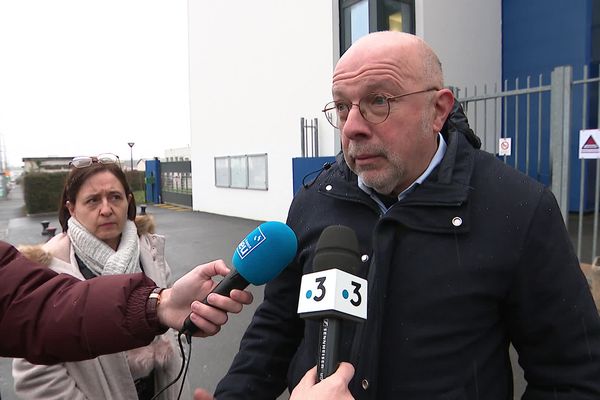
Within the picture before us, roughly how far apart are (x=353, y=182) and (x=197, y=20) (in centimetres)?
1495

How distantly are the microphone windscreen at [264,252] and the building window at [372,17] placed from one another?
8361 mm

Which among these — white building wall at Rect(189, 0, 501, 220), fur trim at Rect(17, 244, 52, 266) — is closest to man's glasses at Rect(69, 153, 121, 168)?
fur trim at Rect(17, 244, 52, 266)

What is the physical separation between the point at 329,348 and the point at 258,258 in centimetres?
50

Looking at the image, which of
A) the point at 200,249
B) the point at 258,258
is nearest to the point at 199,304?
the point at 258,258

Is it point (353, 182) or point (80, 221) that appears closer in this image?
point (353, 182)

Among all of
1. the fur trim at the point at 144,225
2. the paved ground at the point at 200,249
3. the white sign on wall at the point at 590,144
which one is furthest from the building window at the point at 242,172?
the fur trim at the point at 144,225

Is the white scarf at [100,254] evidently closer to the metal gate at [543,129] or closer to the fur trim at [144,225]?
the fur trim at [144,225]

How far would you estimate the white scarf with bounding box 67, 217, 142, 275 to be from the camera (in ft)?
7.02

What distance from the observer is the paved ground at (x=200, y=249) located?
3754 mm

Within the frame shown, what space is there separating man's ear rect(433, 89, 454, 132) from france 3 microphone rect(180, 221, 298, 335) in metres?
0.67

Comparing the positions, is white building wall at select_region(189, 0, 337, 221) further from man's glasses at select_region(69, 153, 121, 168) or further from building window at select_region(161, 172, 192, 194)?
man's glasses at select_region(69, 153, 121, 168)

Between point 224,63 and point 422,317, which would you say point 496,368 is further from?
point 224,63

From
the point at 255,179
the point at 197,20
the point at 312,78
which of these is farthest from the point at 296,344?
the point at 197,20

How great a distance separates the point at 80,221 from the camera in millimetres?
2273
